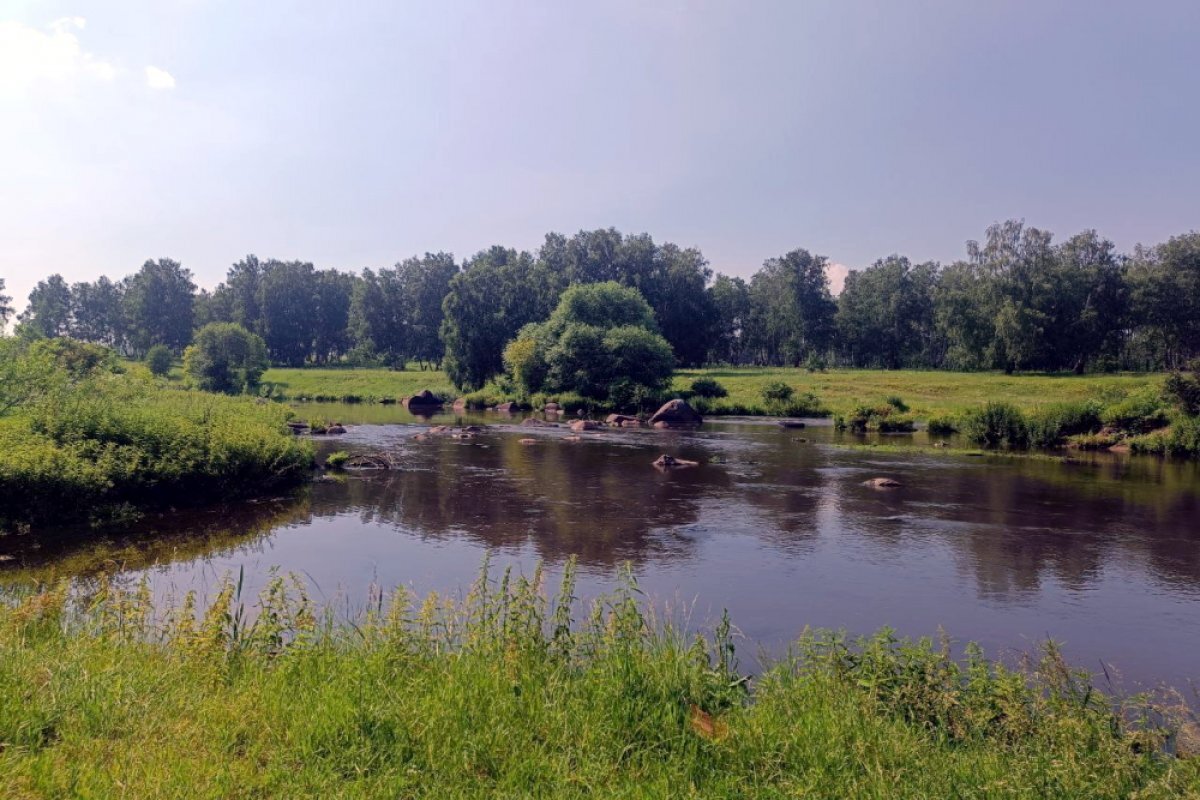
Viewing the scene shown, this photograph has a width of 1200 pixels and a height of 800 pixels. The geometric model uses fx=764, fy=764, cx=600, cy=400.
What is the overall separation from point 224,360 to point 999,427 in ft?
238

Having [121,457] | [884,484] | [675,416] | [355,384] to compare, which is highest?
[355,384]

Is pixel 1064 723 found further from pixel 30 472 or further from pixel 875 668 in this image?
pixel 30 472

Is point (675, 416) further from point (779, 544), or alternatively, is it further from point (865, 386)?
point (779, 544)

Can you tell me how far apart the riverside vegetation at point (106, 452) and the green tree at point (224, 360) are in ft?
180

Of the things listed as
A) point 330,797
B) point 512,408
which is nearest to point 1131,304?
point 512,408

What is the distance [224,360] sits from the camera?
80188 millimetres

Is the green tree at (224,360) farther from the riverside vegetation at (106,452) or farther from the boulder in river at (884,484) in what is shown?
the boulder in river at (884,484)

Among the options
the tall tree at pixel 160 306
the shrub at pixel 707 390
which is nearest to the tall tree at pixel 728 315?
the shrub at pixel 707 390

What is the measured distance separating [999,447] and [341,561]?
1438 inches

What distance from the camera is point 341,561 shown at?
666 inches

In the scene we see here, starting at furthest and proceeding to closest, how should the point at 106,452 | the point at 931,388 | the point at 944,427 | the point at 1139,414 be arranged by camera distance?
1. the point at 931,388
2. the point at 944,427
3. the point at 1139,414
4. the point at 106,452

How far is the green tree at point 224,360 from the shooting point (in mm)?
78938

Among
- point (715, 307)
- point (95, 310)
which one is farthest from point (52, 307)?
point (715, 307)

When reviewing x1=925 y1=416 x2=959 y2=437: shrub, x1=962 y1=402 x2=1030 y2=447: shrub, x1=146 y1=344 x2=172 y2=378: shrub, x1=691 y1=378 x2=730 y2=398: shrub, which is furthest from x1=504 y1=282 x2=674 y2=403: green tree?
x1=146 y1=344 x2=172 y2=378: shrub
